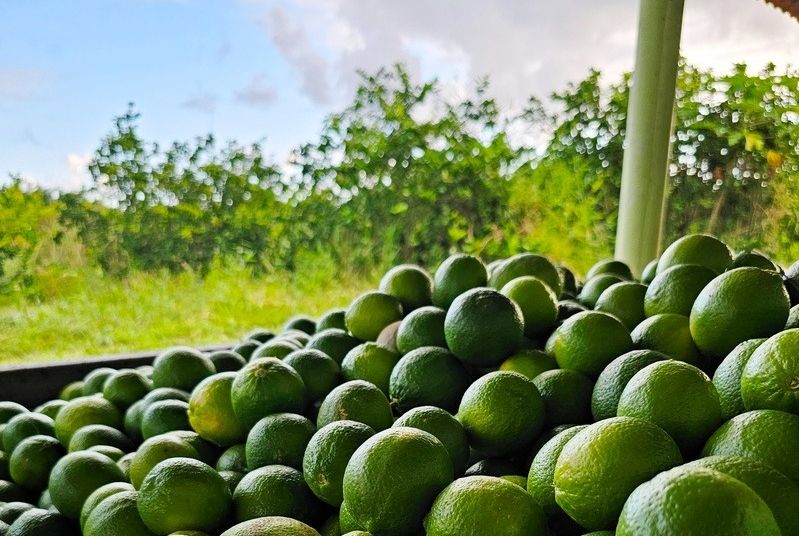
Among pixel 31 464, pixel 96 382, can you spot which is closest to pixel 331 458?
pixel 31 464

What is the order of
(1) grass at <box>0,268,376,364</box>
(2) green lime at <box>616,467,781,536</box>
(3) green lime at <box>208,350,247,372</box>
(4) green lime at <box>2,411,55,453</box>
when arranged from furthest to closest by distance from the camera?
(1) grass at <box>0,268,376,364</box>, (3) green lime at <box>208,350,247,372</box>, (4) green lime at <box>2,411,55,453</box>, (2) green lime at <box>616,467,781,536</box>

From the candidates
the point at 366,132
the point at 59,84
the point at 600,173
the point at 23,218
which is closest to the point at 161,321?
the point at 23,218

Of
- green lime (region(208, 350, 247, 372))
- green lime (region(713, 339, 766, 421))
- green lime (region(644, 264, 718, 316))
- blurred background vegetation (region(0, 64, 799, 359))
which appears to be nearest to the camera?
green lime (region(713, 339, 766, 421))

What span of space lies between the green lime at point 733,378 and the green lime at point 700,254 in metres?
0.48

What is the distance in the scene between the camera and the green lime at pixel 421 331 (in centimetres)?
157

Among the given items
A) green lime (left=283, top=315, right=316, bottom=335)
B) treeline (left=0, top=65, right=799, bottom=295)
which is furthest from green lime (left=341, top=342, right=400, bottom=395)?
treeline (left=0, top=65, right=799, bottom=295)

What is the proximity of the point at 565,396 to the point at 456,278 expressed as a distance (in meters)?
0.55

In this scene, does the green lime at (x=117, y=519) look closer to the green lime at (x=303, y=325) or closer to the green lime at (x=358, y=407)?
the green lime at (x=358, y=407)

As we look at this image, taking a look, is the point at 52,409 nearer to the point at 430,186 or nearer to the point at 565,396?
the point at 565,396

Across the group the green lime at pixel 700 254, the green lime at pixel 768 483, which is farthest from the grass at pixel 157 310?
the green lime at pixel 768 483

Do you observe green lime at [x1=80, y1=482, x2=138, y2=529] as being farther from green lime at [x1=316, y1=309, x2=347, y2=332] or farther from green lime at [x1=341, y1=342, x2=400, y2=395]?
green lime at [x1=316, y1=309, x2=347, y2=332]

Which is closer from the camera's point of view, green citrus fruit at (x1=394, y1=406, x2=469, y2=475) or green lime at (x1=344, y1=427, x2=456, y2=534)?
green lime at (x1=344, y1=427, x2=456, y2=534)

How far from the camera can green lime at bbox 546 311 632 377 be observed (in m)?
1.34

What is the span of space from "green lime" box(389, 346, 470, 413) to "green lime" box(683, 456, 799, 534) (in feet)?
2.08
